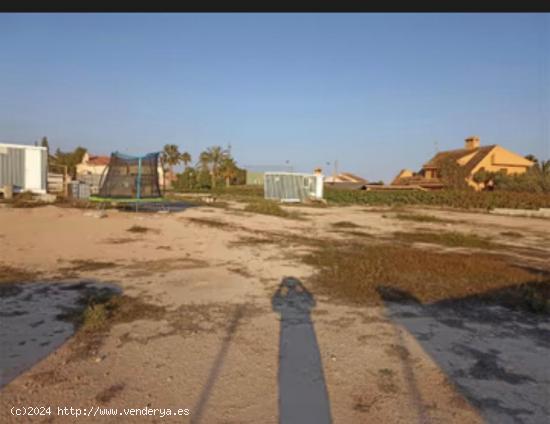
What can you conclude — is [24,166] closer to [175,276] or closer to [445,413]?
[175,276]

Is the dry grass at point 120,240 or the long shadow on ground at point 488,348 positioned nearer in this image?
the long shadow on ground at point 488,348

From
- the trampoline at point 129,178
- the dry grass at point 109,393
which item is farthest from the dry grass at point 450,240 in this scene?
the dry grass at point 109,393

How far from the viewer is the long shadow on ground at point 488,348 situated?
3035 millimetres

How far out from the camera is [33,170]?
23.7 meters

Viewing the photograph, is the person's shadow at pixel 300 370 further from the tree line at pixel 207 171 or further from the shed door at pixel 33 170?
the tree line at pixel 207 171

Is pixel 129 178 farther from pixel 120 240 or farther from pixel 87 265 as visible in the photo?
pixel 87 265

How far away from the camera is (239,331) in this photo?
4.40 meters

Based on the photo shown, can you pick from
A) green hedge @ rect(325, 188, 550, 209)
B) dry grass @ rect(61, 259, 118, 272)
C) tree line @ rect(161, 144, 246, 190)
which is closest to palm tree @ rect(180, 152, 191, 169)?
tree line @ rect(161, 144, 246, 190)

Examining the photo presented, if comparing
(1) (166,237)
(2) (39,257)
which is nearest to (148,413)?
(2) (39,257)

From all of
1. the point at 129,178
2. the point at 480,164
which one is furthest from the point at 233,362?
the point at 480,164

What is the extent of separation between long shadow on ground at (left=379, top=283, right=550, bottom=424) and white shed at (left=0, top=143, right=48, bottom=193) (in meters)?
23.4

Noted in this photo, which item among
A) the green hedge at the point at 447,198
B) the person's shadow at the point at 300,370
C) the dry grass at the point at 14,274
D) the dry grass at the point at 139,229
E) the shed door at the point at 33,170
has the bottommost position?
the person's shadow at the point at 300,370

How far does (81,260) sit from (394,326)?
6.21m

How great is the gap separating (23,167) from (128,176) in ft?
33.2
